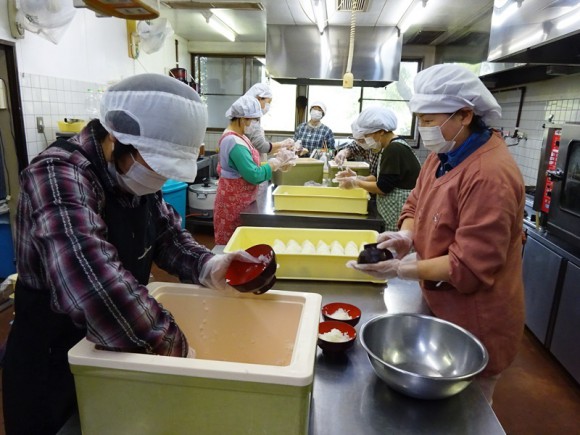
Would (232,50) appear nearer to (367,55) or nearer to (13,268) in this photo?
(367,55)

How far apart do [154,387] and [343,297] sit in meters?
0.89

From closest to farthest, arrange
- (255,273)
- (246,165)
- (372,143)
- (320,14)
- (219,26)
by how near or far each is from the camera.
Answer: (255,273) → (246,165) → (372,143) → (320,14) → (219,26)

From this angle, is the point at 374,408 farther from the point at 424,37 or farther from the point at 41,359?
the point at 424,37

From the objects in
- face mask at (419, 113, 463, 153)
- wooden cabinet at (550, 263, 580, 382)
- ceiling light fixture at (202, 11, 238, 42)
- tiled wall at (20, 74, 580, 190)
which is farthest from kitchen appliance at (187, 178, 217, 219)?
face mask at (419, 113, 463, 153)

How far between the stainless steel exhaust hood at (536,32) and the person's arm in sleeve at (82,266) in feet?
7.52

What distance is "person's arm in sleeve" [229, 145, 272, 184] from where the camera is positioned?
2521 millimetres

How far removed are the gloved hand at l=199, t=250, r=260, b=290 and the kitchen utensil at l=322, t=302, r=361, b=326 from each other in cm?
32

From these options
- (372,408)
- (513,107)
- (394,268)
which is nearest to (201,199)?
(513,107)

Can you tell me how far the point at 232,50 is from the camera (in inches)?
259

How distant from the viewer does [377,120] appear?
2660 millimetres

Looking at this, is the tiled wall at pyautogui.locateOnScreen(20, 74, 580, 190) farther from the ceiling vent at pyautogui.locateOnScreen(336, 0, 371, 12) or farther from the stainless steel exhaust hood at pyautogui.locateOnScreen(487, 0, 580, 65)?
the ceiling vent at pyautogui.locateOnScreen(336, 0, 371, 12)

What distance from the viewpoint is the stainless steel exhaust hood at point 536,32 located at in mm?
2055

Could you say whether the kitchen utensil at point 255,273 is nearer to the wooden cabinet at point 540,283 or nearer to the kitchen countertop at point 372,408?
the kitchen countertop at point 372,408

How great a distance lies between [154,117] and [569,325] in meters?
2.68
